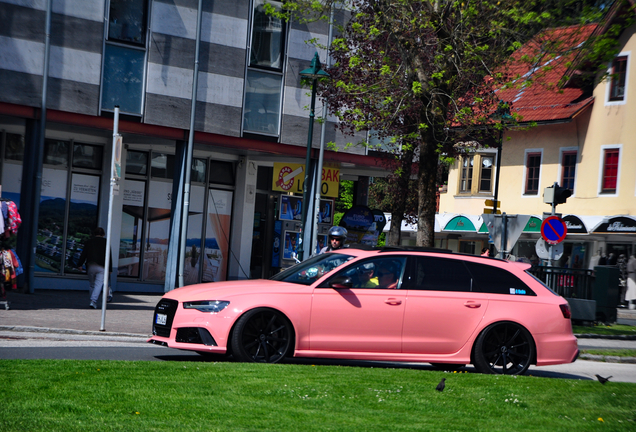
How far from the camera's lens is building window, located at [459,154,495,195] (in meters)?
42.7

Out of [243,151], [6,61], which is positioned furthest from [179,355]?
[243,151]

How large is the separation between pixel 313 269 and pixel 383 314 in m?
1.08

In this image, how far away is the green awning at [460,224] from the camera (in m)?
41.6

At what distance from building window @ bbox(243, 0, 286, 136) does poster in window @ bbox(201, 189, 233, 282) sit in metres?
3.44

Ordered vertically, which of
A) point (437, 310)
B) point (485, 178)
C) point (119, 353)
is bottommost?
point (119, 353)

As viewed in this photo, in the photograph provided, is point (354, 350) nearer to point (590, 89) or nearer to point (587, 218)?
point (587, 218)

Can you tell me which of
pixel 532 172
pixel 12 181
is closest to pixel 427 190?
pixel 12 181

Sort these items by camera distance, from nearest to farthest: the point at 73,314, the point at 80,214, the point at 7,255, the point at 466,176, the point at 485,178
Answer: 1. the point at 7,255
2. the point at 73,314
3. the point at 80,214
4. the point at 485,178
5. the point at 466,176

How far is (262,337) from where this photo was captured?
973 cm

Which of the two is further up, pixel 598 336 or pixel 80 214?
pixel 80 214

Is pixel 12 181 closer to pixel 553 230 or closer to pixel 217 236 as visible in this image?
pixel 217 236

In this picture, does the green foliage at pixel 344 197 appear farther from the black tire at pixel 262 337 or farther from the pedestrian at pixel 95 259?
the black tire at pixel 262 337

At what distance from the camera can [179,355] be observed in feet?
35.7

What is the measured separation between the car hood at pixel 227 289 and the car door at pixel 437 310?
4.60 feet
